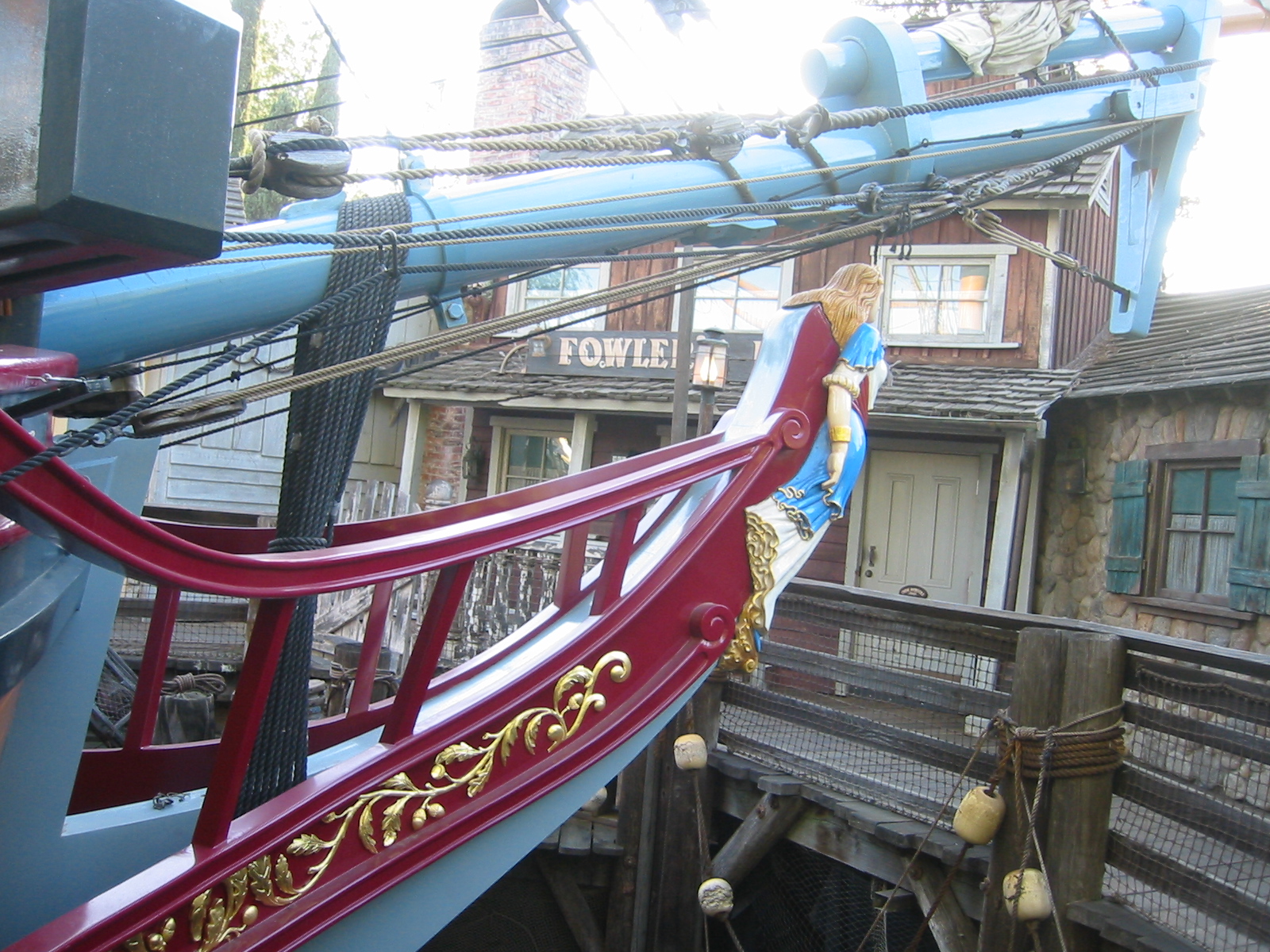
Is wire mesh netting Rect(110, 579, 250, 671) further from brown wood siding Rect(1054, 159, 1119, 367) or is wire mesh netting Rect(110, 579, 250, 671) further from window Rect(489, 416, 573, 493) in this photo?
brown wood siding Rect(1054, 159, 1119, 367)

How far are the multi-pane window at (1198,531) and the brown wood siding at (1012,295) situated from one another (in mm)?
1842

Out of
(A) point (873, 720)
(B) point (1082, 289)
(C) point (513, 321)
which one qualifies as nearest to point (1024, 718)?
(A) point (873, 720)

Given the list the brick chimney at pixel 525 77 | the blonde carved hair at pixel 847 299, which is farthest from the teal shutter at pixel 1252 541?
the brick chimney at pixel 525 77

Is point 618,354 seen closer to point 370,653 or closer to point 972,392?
point 972,392

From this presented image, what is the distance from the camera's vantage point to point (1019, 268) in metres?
8.87

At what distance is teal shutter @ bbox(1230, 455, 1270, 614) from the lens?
20.5 ft

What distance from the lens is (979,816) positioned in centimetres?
297

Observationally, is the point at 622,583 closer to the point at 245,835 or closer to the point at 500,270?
the point at 500,270

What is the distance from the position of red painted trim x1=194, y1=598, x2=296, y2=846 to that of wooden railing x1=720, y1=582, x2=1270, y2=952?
6.83ft

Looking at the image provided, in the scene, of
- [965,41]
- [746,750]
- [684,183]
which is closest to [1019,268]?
[965,41]

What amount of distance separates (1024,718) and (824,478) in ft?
2.94

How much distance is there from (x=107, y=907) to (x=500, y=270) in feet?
5.72

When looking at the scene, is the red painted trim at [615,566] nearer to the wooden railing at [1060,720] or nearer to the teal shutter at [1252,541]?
the wooden railing at [1060,720]

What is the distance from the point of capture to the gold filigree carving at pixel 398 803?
2066 millimetres
